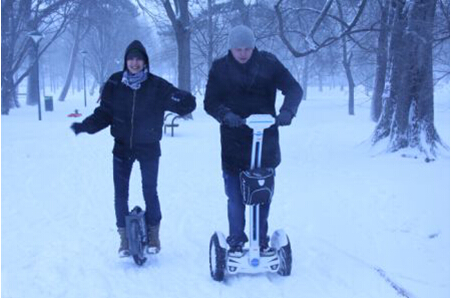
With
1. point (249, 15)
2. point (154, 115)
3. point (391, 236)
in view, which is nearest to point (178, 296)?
point (154, 115)

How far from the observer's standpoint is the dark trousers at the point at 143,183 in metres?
4.64

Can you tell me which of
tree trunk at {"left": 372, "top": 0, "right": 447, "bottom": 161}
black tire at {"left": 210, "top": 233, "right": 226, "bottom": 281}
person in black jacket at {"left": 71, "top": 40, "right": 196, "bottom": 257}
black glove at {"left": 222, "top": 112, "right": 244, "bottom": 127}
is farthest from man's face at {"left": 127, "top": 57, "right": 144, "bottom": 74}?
tree trunk at {"left": 372, "top": 0, "right": 447, "bottom": 161}

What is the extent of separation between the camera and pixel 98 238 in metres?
5.47

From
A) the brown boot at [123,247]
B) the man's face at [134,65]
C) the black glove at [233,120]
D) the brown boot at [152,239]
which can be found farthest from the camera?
the brown boot at [152,239]

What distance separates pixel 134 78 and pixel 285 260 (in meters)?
2.10

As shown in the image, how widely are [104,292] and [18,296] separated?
679 mm

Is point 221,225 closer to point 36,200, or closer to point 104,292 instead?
point 104,292

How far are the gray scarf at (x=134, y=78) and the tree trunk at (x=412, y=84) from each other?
622 cm

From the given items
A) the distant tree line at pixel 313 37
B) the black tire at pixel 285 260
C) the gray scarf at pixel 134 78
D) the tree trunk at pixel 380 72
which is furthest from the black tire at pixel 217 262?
the tree trunk at pixel 380 72

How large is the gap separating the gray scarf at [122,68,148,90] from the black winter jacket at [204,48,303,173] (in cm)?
60

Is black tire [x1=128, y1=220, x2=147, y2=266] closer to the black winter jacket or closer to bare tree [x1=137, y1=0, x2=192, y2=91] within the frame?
the black winter jacket

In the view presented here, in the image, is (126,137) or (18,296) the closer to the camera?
(18,296)

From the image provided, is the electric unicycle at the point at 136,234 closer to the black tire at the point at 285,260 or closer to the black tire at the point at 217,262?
the black tire at the point at 217,262

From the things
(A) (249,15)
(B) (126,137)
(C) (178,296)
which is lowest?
(C) (178,296)
